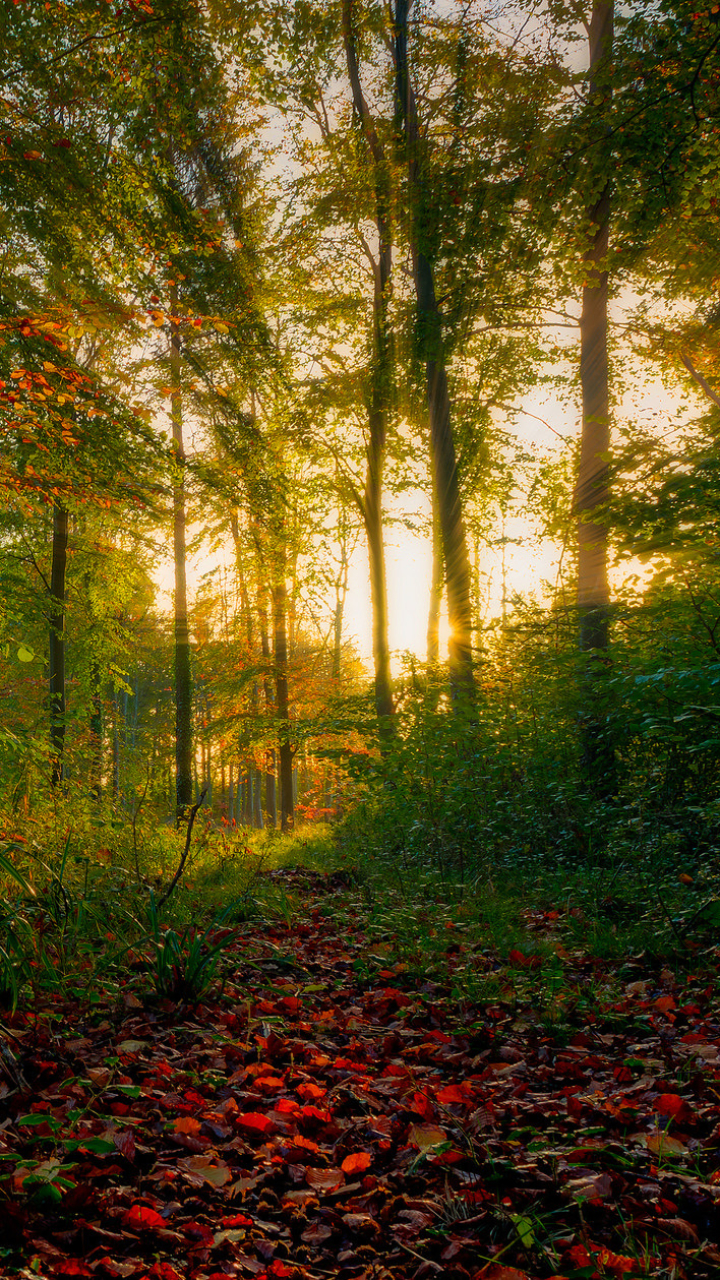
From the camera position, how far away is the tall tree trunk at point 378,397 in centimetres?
1298

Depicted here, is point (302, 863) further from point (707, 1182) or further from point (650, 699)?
point (707, 1182)

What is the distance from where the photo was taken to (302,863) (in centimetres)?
896

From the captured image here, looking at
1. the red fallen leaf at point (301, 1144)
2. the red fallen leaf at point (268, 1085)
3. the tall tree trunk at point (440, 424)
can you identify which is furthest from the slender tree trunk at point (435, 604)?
the red fallen leaf at point (301, 1144)

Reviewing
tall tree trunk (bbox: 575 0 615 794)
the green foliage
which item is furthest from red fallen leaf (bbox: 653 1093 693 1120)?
tall tree trunk (bbox: 575 0 615 794)

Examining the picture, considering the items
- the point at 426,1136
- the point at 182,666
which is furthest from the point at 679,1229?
the point at 182,666

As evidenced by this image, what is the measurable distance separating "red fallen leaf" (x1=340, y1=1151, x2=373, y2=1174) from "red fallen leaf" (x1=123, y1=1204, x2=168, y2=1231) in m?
0.54

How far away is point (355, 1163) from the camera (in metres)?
2.04

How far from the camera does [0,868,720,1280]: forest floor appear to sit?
5.34 ft

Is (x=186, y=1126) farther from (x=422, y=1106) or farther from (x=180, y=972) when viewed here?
(x=180, y=972)

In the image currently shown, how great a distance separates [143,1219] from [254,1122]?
56 centimetres

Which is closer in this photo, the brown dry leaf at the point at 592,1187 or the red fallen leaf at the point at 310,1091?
the brown dry leaf at the point at 592,1187

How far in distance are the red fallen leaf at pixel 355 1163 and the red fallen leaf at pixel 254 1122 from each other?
29 cm

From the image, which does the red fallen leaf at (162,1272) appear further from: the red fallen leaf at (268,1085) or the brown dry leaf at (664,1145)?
the brown dry leaf at (664,1145)

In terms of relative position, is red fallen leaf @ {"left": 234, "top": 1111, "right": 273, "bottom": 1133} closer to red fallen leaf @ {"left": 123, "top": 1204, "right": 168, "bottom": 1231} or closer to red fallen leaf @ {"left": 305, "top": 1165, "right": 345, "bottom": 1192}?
red fallen leaf @ {"left": 305, "top": 1165, "right": 345, "bottom": 1192}
